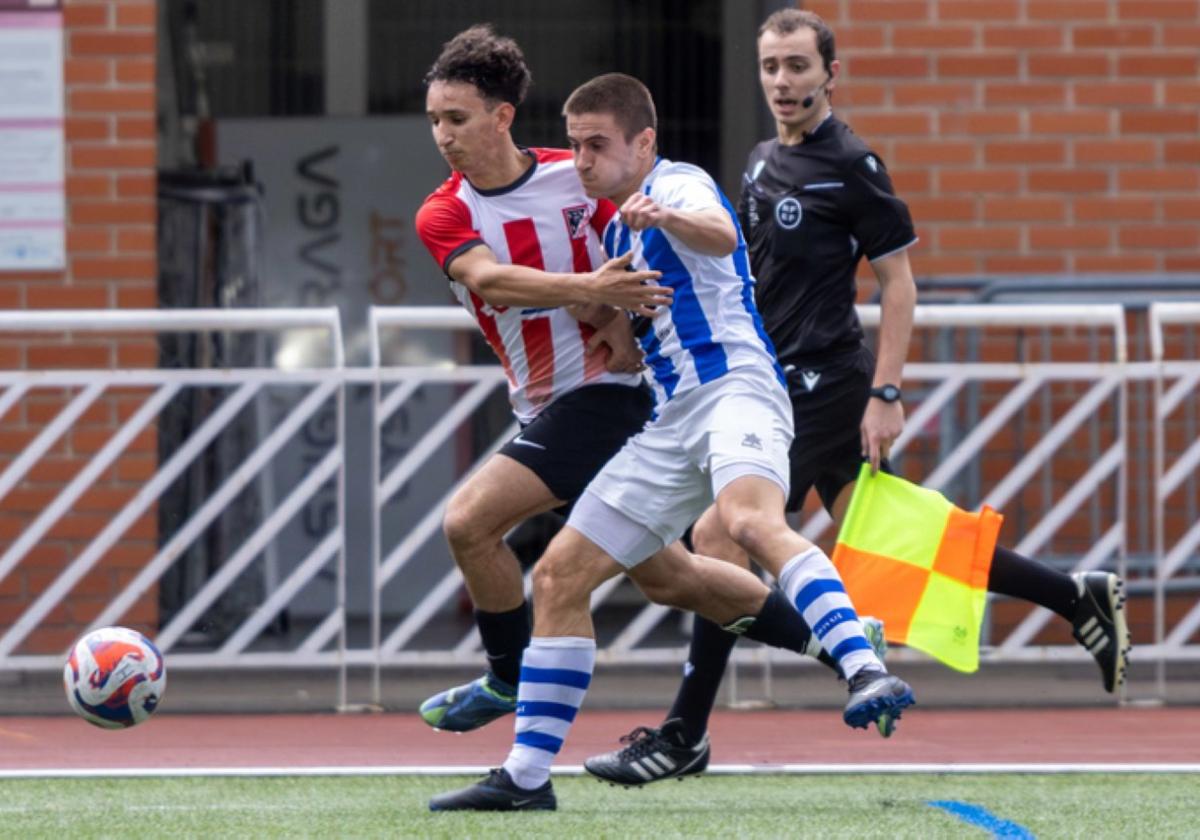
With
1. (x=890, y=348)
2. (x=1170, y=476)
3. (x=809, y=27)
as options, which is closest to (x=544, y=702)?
(x=890, y=348)

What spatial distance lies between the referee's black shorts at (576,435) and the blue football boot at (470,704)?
0.58 meters

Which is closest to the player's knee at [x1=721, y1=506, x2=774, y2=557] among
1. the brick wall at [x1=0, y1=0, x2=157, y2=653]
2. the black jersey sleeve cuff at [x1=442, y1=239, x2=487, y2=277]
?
the black jersey sleeve cuff at [x1=442, y1=239, x2=487, y2=277]

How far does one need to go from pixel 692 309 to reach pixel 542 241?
60cm

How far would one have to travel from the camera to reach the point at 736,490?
5590mm

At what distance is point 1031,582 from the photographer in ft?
22.6

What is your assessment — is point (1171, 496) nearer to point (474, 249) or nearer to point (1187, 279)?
point (1187, 279)

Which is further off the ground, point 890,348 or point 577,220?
point 577,220

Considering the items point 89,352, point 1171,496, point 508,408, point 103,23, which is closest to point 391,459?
point 508,408

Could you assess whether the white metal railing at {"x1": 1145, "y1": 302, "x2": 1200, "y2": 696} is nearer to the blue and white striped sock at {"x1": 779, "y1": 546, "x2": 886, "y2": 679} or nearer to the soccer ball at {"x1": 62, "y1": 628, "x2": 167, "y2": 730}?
the blue and white striped sock at {"x1": 779, "y1": 546, "x2": 886, "y2": 679}

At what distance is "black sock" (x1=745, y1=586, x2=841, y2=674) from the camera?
20.3 feet

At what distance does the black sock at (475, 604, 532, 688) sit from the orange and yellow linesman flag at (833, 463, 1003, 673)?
0.94m

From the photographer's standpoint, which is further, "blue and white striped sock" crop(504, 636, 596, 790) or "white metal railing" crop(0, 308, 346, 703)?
"white metal railing" crop(0, 308, 346, 703)

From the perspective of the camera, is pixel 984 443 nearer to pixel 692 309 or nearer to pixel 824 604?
pixel 692 309

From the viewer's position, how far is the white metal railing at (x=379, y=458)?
8.33 meters
